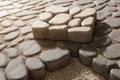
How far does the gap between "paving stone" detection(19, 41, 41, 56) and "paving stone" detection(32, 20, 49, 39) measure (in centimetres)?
8

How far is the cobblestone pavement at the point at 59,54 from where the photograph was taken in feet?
4.85

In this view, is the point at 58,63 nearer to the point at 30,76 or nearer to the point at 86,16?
the point at 30,76


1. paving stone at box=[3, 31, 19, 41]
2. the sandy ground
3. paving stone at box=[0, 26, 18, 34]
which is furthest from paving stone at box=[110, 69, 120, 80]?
paving stone at box=[0, 26, 18, 34]

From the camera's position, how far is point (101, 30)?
71.9 inches

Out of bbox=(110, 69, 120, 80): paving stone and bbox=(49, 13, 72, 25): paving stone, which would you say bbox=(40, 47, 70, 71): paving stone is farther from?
bbox=(110, 69, 120, 80): paving stone

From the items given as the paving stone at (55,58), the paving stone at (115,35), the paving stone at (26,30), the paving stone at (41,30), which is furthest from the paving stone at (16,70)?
the paving stone at (115,35)

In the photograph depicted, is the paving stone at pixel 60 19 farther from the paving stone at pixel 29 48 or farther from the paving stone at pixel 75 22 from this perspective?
the paving stone at pixel 29 48

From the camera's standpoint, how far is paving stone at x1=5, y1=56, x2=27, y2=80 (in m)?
1.42

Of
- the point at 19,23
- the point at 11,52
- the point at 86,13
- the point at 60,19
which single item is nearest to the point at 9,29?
the point at 19,23

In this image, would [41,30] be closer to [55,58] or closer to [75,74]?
[55,58]

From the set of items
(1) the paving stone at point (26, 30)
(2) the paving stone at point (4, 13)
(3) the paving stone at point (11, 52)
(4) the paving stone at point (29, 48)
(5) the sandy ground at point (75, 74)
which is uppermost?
(2) the paving stone at point (4, 13)

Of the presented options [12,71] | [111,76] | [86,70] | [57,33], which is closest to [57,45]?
[57,33]

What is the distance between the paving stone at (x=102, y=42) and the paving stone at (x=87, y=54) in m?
0.07

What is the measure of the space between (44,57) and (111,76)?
576 millimetres
